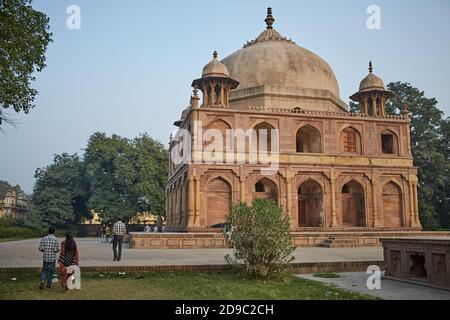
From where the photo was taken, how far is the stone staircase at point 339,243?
20062 millimetres

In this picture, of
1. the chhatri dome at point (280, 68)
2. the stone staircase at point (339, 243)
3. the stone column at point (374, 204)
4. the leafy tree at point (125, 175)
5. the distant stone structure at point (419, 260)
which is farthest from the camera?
the leafy tree at point (125, 175)

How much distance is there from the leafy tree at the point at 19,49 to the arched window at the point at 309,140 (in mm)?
18578

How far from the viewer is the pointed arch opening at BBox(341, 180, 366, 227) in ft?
90.9

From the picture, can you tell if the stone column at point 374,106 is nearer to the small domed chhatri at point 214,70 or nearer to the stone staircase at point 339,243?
the small domed chhatri at point 214,70

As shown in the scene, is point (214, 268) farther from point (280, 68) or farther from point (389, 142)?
point (280, 68)

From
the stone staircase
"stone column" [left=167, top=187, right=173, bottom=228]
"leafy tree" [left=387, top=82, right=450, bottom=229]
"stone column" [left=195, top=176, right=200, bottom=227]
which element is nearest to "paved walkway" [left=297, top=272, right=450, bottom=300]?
the stone staircase

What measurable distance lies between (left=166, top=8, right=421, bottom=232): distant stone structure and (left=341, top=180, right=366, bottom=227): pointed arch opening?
0.07m

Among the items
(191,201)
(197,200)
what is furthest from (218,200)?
(191,201)

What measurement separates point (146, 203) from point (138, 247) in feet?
73.0

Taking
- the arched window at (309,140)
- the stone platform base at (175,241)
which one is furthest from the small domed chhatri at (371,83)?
the stone platform base at (175,241)

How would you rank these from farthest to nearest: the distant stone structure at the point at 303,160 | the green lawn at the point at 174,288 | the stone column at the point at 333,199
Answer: the stone column at the point at 333,199 → the distant stone structure at the point at 303,160 → the green lawn at the point at 174,288

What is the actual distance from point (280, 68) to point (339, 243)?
15.6 m
